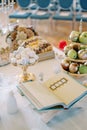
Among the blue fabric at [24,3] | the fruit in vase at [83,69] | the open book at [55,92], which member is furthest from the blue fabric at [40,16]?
the open book at [55,92]

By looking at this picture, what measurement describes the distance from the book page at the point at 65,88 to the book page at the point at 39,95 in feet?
0.15

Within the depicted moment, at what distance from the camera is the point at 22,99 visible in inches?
50.4

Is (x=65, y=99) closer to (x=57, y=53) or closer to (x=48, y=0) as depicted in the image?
(x=57, y=53)

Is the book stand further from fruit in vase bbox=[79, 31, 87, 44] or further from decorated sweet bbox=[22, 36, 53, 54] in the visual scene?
decorated sweet bbox=[22, 36, 53, 54]

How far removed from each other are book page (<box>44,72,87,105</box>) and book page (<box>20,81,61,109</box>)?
45mm

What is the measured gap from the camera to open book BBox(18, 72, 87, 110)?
1.07m

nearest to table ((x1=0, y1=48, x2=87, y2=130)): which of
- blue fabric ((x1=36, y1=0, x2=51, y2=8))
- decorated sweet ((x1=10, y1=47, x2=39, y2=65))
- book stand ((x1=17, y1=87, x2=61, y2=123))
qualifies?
book stand ((x1=17, y1=87, x2=61, y2=123))

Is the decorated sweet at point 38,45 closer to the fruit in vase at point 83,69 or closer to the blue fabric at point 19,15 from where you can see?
the fruit in vase at point 83,69

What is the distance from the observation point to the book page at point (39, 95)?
1061 mm

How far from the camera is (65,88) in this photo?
1210 mm

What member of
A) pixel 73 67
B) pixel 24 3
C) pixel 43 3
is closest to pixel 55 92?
pixel 73 67

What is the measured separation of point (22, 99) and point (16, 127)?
227mm

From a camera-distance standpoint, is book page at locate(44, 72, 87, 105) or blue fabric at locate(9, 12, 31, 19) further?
blue fabric at locate(9, 12, 31, 19)

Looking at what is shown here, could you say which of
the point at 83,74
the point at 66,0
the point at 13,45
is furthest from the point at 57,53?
the point at 66,0
